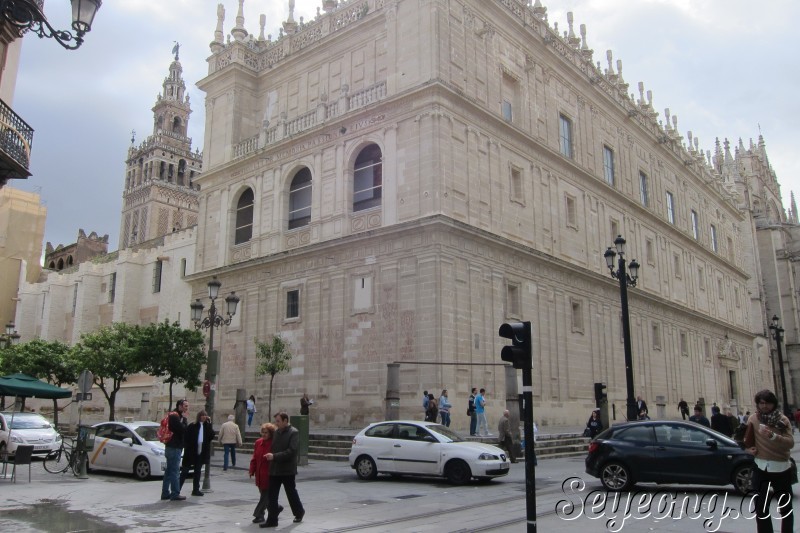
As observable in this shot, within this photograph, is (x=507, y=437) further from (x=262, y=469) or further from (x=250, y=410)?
(x=250, y=410)

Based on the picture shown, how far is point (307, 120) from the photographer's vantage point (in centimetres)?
3084

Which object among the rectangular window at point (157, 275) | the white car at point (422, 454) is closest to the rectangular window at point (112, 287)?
the rectangular window at point (157, 275)

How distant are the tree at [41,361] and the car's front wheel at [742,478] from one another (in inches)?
1260

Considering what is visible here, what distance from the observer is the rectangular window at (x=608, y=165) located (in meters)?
36.9

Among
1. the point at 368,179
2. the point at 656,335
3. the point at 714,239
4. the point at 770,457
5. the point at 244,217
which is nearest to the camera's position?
the point at 770,457

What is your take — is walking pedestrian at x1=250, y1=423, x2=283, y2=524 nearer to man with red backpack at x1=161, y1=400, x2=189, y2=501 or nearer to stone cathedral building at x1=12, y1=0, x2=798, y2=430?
man with red backpack at x1=161, y1=400, x2=189, y2=501

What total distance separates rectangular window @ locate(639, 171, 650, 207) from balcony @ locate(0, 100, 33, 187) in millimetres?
33490

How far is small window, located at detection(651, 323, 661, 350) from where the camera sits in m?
38.0

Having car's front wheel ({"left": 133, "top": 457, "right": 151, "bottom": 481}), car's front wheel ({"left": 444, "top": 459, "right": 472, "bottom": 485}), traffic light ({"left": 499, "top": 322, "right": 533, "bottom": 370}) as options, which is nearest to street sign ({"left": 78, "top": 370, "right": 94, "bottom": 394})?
car's front wheel ({"left": 133, "top": 457, "right": 151, "bottom": 481})

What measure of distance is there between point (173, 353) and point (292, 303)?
18.8 feet

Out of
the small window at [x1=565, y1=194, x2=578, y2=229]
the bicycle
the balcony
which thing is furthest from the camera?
the small window at [x1=565, y1=194, x2=578, y2=229]

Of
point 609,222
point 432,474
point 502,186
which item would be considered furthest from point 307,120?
point 432,474

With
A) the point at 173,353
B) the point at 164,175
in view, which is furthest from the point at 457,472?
the point at 164,175

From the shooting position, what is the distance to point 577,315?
102 feet
